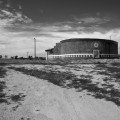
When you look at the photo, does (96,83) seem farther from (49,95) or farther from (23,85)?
(23,85)

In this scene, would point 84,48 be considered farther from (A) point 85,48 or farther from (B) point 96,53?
(B) point 96,53

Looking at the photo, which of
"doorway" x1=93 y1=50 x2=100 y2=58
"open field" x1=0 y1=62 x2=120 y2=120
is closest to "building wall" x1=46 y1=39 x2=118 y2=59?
"doorway" x1=93 y1=50 x2=100 y2=58

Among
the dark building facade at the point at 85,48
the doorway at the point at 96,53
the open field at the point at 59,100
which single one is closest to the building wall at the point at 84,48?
the dark building facade at the point at 85,48

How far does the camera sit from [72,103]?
7430 millimetres

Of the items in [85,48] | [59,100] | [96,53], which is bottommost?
[59,100]

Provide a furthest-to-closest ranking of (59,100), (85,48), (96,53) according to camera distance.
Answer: (96,53), (85,48), (59,100)

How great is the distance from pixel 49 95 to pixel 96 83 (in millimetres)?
3988

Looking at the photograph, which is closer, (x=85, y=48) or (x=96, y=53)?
(x=85, y=48)

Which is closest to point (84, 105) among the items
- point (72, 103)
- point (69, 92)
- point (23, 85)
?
point (72, 103)

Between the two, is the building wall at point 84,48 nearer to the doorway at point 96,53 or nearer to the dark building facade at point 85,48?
the dark building facade at point 85,48

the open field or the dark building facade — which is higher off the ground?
the dark building facade

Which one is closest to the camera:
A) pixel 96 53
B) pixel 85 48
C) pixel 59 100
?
pixel 59 100

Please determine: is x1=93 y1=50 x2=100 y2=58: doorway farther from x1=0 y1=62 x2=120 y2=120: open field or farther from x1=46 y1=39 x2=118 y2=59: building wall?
x1=0 y1=62 x2=120 y2=120: open field

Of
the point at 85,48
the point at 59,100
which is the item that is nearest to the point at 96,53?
the point at 85,48
